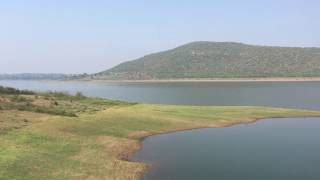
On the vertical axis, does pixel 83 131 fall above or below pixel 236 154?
above

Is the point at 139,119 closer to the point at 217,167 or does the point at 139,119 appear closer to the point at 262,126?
the point at 262,126

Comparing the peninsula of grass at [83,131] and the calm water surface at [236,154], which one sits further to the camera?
the calm water surface at [236,154]

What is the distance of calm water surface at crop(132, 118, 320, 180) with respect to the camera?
121 ft

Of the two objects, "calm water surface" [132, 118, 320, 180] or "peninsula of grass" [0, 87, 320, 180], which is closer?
"peninsula of grass" [0, 87, 320, 180]

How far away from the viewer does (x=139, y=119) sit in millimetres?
63156

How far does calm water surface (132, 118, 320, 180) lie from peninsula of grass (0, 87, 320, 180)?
2.54m

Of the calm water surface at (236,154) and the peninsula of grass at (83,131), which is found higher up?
the peninsula of grass at (83,131)

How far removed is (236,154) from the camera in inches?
1762

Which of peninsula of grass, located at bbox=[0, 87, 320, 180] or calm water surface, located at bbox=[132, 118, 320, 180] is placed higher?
peninsula of grass, located at bbox=[0, 87, 320, 180]

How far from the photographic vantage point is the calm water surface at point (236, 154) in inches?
1453

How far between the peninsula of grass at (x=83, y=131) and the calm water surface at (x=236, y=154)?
99.9 inches

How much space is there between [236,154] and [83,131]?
15956mm

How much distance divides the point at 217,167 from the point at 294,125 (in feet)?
101

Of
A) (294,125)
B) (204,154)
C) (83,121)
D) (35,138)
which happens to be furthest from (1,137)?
(294,125)
